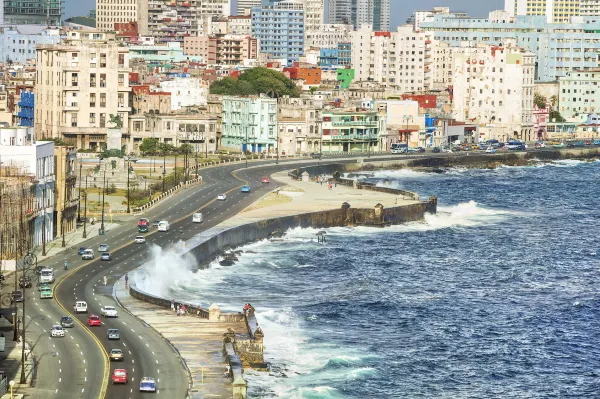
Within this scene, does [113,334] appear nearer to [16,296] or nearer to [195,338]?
[195,338]

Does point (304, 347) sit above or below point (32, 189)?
below

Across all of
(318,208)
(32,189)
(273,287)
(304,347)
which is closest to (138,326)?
(304,347)

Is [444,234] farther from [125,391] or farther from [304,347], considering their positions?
[125,391]

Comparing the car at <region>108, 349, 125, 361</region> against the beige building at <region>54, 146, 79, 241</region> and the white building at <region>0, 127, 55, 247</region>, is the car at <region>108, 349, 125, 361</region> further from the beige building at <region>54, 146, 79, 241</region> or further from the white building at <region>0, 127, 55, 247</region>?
the beige building at <region>54, 146, 79, 241</region>

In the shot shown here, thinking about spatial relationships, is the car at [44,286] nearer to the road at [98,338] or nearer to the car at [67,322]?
the road at [98,338]

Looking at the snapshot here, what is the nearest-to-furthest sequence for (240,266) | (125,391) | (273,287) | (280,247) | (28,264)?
(125,391) → (28,264) → (273,287) → (240,266) → (280,247)

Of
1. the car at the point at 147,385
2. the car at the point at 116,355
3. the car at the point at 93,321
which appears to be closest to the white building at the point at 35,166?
the car at the point at 93,321

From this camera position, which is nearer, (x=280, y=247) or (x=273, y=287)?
(x=273, y=287)
